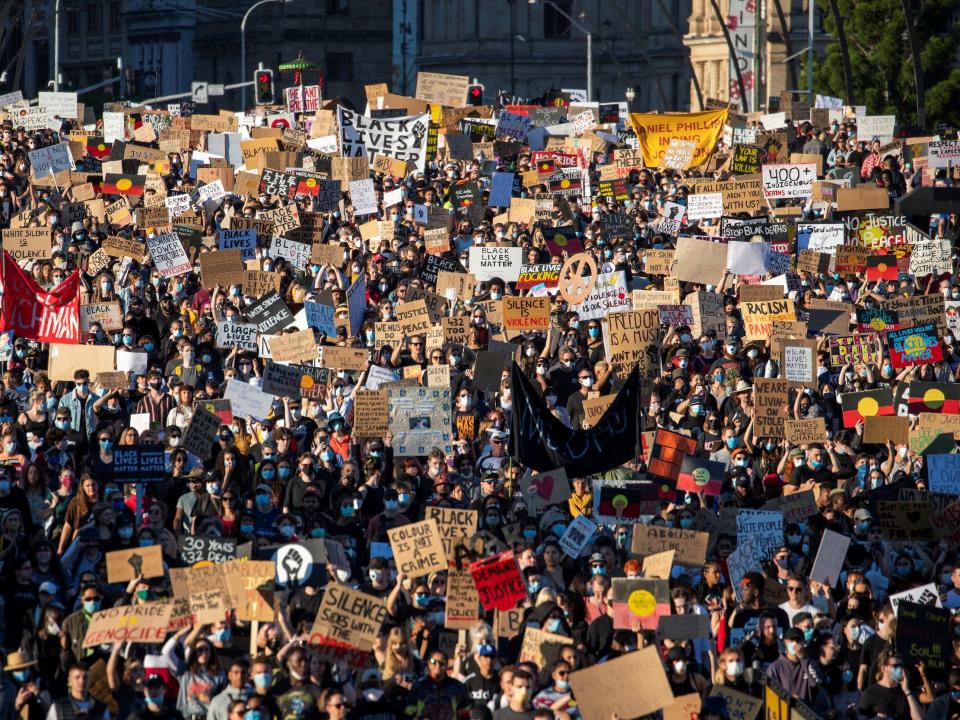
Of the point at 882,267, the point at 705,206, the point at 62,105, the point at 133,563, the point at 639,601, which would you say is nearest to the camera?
the point at 639,601

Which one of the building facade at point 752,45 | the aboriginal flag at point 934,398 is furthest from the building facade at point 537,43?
the aboriginal flag at point 934,398

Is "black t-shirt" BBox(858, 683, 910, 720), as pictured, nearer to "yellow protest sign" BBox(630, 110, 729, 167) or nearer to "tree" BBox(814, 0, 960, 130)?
"yellow protest sign" BBox(630, 110, 729, 167)

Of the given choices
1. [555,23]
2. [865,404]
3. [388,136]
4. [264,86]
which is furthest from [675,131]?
[555,23]

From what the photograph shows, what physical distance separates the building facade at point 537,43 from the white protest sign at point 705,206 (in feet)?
223

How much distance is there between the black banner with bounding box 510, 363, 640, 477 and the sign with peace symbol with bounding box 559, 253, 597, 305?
5034mm

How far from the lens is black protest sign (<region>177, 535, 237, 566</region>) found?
565 inches

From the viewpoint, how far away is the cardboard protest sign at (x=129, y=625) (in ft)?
42.9

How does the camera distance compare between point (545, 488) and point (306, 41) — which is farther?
point (306, 41)

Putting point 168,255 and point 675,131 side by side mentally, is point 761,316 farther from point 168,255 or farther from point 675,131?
point 675,131

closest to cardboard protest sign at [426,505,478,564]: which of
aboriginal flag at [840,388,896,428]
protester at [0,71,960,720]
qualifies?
protester at [0,71,960,720]

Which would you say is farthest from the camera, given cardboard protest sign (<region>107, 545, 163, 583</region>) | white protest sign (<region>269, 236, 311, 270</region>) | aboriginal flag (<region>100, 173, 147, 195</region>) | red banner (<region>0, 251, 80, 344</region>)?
aboriginal flag (<region>100, 173, 147, 195</region>)

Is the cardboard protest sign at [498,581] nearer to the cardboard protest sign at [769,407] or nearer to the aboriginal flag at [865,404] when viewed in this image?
the cardboard protest sign at [769,407]

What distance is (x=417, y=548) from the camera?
47.5ft

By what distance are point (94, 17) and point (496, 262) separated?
87.5m
